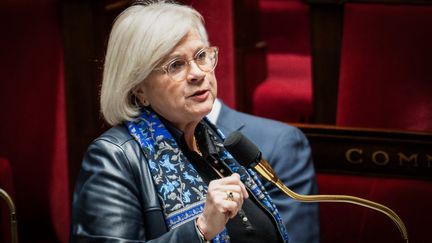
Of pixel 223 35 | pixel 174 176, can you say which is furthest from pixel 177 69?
pixel 223 35

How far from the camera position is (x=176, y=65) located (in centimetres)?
84

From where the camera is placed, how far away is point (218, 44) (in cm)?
121

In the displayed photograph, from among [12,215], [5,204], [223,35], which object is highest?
[223,35]

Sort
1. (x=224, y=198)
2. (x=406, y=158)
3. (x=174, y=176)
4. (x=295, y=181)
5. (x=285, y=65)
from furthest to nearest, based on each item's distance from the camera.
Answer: (x=285, y=65), (x=406, y=158), (x=295, y=181), (x=174, y=176), (x=224, y=198)

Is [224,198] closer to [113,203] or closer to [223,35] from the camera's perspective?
[113,203]

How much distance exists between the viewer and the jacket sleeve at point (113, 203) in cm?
77

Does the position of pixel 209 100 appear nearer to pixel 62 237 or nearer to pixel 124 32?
pixel 124 32

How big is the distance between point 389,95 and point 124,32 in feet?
1.55

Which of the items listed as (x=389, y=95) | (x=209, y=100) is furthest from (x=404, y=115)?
(x=209, y=100)


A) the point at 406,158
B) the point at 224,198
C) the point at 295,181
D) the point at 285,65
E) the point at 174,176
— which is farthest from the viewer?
the point at 285,65

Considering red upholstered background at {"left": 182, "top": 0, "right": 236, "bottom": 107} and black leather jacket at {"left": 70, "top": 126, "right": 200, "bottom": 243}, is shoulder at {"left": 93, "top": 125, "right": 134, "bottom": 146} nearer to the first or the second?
black leather jacket at {"left": 70, "top": 126, "right": 200, "bottom": 243}

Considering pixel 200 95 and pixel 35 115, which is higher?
pixel 200 95

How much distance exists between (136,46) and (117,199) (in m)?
0.16

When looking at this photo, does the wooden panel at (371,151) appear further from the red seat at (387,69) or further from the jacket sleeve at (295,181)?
the jacket sleeve at (295,181)
